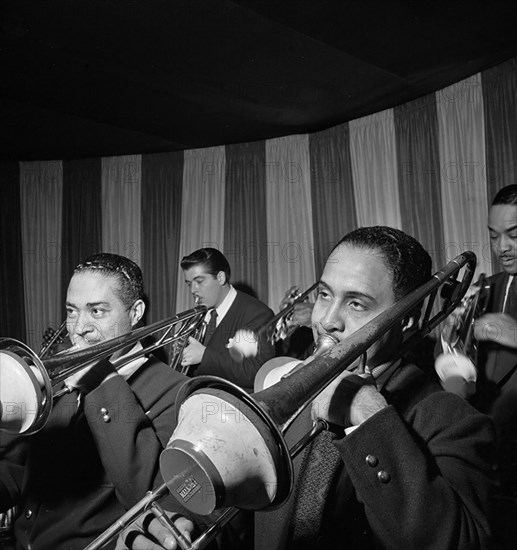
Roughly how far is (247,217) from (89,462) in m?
4.09

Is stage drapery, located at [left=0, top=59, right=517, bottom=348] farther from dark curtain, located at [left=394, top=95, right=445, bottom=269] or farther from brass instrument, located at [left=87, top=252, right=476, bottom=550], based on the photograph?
brass instrument, located at [left=87, top=252, right=476, bottom=550]

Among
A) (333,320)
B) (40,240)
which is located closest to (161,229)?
(40,240)

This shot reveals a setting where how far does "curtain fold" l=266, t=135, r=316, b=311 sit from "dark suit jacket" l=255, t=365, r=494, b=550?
379cm

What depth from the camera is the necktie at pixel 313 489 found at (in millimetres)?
1108

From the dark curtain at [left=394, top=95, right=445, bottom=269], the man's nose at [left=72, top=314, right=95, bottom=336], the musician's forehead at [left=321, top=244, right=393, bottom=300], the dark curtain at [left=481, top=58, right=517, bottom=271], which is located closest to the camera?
the musician's forehead at [left=321, top=244, right=393, bottom=300]

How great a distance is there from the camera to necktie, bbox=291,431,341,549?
1108 millimetres

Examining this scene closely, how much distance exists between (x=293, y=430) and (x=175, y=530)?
15.4 inches

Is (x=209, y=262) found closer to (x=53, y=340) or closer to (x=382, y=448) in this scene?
(x=53, y=340)

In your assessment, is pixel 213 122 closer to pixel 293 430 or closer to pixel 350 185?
pixel 350 185

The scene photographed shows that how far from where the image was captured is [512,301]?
2.39 metres

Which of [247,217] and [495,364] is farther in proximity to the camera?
[247,217]

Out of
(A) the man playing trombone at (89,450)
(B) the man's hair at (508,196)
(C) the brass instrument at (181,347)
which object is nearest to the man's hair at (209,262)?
(C) the brass instrument at (181,347)

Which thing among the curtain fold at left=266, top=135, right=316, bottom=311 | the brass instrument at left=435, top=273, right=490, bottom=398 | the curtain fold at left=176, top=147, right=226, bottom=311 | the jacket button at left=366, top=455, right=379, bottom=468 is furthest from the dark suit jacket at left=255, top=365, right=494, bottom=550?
the curtain fold at left=176, top=147, right=226, bottom=311

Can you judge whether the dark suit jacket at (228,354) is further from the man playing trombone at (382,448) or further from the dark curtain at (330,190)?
the man playing trombone at (382,448)
